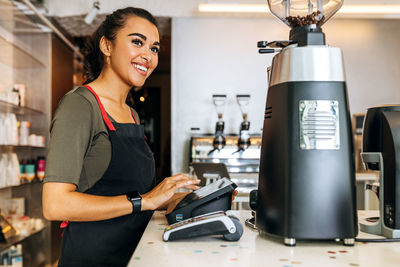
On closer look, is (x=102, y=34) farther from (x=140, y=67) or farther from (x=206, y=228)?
(x=206, y=228)

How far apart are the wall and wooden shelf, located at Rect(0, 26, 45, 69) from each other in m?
1.49

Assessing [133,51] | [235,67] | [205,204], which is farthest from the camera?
[235,67]

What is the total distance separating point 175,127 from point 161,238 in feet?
11.6

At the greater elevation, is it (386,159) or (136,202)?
(386,159)

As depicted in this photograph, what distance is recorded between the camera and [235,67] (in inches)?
176

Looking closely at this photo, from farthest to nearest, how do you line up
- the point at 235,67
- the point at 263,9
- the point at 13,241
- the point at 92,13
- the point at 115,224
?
1. the point at 235,67
2. the point at 263,9
3. the point at 92,13
4. the point at 13,241
5. the point at 115,224

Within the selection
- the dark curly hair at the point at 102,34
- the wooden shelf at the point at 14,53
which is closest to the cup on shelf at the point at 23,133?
the wooden shelf at the point at 14,53

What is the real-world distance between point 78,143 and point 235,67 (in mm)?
3554

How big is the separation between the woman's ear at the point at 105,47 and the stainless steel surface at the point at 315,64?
0.70 metres

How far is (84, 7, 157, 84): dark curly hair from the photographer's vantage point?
136 cm

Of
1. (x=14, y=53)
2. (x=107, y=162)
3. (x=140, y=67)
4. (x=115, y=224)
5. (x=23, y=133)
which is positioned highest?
(x=14, y=53)

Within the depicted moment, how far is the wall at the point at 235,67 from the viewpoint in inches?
175

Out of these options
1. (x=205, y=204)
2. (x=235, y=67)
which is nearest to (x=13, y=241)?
(x=205, y=204)

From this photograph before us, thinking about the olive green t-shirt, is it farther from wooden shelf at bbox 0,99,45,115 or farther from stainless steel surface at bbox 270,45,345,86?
wooden shelf at bbox 0,99,45,115
